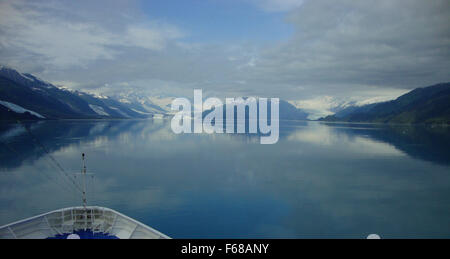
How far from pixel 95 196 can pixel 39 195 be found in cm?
670

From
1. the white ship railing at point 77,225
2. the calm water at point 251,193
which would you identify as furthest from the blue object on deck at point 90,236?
the calm water at point 251,193

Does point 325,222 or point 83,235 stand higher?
point 83,235

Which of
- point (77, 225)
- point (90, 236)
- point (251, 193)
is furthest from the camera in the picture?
point (251, 193)

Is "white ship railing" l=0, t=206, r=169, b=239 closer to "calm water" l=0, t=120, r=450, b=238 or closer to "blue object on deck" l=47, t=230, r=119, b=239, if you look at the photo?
"blue object on deck" l=47, t=230, r=119, b=239

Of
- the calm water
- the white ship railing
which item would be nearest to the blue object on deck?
the white ship railing

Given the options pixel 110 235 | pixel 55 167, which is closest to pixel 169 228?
pixel 110 235

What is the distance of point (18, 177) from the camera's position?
127 ft

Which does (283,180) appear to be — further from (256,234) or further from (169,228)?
(169,228)

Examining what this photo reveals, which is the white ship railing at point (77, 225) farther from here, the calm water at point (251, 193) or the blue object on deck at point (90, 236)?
the calm water at point (251, 193)

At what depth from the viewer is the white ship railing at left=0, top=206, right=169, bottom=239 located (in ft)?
54.2

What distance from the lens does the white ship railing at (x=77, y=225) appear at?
16516 millimetres

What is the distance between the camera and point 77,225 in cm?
1875

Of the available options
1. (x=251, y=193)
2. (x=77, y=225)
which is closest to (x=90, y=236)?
(x=77, y=225)

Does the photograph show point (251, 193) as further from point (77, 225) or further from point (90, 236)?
point (77, 225)
